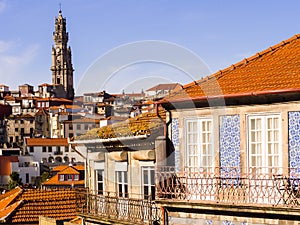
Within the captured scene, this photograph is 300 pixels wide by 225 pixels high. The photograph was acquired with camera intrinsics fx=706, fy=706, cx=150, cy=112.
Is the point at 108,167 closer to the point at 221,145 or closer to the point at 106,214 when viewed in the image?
the point at 106,214

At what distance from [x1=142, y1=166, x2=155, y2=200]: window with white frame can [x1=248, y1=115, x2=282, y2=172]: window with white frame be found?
418cm

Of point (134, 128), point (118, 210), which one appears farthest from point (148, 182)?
point (134, 128)

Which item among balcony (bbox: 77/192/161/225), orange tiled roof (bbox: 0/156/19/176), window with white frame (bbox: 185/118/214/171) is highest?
window with white frame (bbox: 185/118/214/171)

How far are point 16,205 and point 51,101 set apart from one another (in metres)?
165

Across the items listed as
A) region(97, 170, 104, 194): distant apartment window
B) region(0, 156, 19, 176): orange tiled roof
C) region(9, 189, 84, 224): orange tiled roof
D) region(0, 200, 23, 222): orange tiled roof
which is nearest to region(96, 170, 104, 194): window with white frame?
region(97, 170, 104, 194): distant apartment window

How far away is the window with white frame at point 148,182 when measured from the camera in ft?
59.8

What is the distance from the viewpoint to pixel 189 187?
612 inches

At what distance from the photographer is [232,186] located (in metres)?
14.7

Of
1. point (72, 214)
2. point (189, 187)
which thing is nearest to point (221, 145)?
point (189, 187)

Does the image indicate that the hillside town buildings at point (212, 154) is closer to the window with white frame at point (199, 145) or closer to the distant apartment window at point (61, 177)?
the window with white frame at point (199, 145)

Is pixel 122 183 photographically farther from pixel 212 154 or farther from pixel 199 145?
pixel 212 154

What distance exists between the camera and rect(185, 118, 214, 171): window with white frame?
15.4 meters

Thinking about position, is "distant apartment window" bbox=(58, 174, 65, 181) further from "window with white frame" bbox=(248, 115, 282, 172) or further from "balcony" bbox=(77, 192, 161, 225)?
Result: "window with white frame" bbox=(248, 115, 282, 172)

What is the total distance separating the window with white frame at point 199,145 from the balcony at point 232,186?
0.48ft
